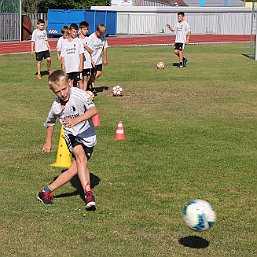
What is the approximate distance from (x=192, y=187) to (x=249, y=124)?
5681mm

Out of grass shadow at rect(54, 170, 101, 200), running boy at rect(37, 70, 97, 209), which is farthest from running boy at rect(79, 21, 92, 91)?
running boy at rect(37, 70, 97, 209)

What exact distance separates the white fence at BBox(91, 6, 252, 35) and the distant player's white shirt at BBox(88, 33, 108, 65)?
1597 inches

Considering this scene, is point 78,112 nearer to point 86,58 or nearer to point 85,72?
point 86,58

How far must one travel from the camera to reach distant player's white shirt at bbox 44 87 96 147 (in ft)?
27.1

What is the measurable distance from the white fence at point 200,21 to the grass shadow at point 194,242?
52.8 metres

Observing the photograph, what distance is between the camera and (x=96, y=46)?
19.0 meters

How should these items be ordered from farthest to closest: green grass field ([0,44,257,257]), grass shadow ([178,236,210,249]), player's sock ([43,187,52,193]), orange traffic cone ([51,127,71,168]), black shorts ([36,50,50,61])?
black shorts ([36,50,50,61]) < orange traffic cone ([51,127,71,168]) < player's sock ([43,187,52,193]) < green grass field ([0,44,257,257]) < grass shadow ([178,236,210,249])

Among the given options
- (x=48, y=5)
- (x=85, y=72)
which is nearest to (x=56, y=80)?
(x=85, y=72)

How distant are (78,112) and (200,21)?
53718 mm

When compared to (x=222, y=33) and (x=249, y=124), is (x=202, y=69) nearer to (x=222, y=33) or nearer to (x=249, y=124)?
(x=249, y=124)

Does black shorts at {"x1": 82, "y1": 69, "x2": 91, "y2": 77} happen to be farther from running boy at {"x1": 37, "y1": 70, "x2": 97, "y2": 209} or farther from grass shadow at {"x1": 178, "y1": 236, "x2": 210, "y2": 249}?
grass shadow at {"x1": 178, "y1": 236, "x2": 210, "y2": 249}

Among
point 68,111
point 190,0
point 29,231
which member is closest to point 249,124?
point 68,111

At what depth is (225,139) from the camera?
1310 centimetres

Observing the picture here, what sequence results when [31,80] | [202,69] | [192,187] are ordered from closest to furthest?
[192,187] < [31,80] < [202,69]
